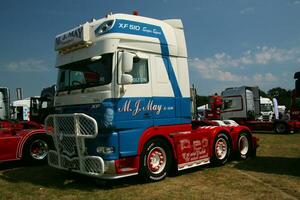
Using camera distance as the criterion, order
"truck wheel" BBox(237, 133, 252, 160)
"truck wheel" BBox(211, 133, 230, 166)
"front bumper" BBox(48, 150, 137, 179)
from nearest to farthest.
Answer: "front bumper" BBox(48, 150, 137, 179)
"truck wheel" BBox(211, 133, 230, 166)
"truck wheel" BBox(237, 133, 252, 160)

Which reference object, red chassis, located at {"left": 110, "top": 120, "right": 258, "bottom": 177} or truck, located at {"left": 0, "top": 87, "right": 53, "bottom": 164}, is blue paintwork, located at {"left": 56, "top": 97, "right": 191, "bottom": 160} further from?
truck, located at {"left": 0, "top": 87, "right": 53, "bottom": 164}

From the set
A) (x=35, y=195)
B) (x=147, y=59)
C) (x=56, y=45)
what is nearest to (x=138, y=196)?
(x=35, y=195)

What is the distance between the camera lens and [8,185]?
8.10 m

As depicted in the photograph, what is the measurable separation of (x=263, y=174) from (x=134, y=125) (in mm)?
3427

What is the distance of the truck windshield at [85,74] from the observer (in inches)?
288

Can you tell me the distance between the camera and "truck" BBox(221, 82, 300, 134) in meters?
23.5

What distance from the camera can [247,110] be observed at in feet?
83.8

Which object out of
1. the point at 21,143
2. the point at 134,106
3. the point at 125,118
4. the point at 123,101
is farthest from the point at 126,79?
the point at 21,143

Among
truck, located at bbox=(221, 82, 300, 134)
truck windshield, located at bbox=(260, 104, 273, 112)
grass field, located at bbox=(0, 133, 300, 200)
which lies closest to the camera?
grass field, located at bbox=(0, 133, 300, 200)

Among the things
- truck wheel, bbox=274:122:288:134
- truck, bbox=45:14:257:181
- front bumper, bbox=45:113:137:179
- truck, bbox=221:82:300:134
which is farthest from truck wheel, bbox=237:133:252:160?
truck, bbox=221:82:300:134

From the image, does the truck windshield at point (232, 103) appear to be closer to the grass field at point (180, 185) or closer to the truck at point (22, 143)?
the grass field at point (180, 185)

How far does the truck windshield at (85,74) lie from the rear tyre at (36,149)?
10.1 ft

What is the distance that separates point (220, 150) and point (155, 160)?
2693 millimetres

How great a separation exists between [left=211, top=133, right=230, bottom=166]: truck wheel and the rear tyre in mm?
5223
